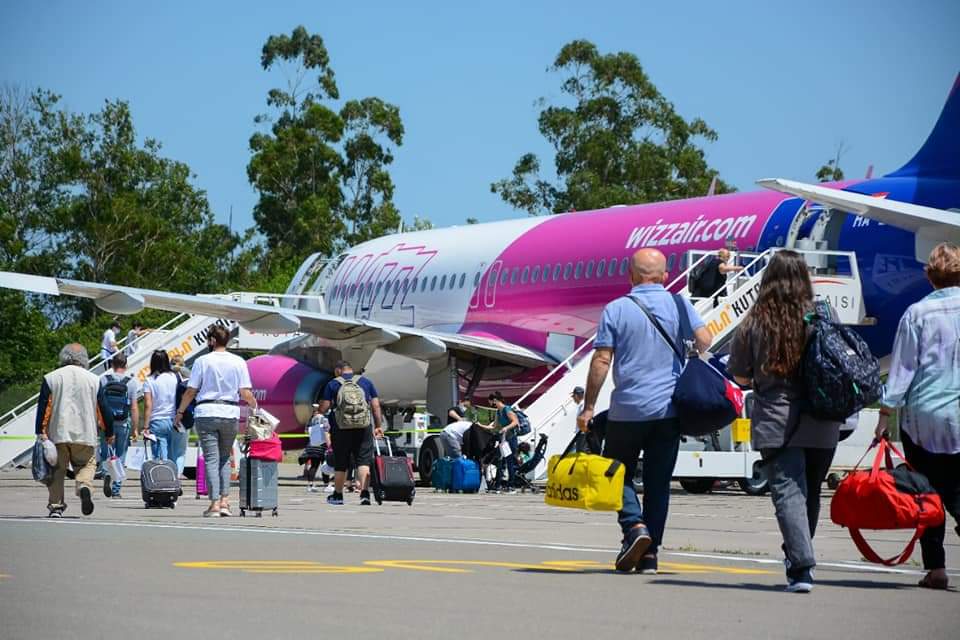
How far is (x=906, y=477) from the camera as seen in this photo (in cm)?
805

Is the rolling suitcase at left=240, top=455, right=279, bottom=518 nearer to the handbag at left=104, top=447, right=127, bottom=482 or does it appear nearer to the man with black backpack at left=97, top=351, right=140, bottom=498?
the man with black backpack at left=97, top=351, right=140, bottom=498

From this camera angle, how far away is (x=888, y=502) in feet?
25.9

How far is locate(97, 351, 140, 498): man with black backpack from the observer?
1680 cm

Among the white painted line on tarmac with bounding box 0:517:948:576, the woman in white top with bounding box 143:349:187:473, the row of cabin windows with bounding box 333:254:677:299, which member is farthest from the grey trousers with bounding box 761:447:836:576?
the row of cabin windows with bounding box 333:254:677:299

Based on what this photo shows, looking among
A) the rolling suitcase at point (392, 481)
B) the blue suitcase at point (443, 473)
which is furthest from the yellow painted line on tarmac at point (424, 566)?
the blue suitcase at point (443, 473)

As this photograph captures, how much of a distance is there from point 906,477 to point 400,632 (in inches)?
125

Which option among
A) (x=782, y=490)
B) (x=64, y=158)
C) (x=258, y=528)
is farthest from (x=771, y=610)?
(x=64, y=158)

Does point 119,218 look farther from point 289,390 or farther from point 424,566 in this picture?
→ point 424,566

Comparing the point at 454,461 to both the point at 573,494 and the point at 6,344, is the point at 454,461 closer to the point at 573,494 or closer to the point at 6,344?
the point at 573,494

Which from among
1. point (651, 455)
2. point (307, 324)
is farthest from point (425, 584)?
point (307, 324)

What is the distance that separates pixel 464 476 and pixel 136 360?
10.3m

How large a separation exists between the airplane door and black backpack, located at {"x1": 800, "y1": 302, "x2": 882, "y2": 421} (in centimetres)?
1887

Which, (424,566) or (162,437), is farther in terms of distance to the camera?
(162,437)

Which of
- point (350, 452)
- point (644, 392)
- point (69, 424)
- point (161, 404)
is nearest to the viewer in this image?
point (644, 392)
